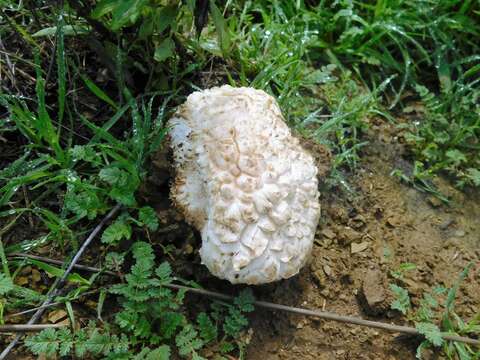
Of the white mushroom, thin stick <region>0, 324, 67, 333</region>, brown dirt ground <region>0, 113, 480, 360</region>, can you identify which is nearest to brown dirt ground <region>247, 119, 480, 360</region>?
brown dirt ground <region>0, 113, 480, 360</region>

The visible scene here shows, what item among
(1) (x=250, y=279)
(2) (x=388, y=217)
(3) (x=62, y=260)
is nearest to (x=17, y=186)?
(3) (x=62, y=260)

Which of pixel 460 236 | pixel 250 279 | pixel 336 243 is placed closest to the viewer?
pixel 250 279

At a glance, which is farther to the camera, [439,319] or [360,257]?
[360,257]

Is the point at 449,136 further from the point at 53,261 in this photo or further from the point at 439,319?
the point at 53,261

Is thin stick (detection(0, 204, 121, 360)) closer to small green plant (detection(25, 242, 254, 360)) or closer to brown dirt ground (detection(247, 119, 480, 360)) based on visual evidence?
small green plant (detection(25, 242, 254, 360))

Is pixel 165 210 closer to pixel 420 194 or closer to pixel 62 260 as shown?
pixel 62 260

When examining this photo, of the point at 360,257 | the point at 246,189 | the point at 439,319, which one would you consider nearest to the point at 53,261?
the point at 246,189

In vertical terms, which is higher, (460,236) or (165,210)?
(165,210)
